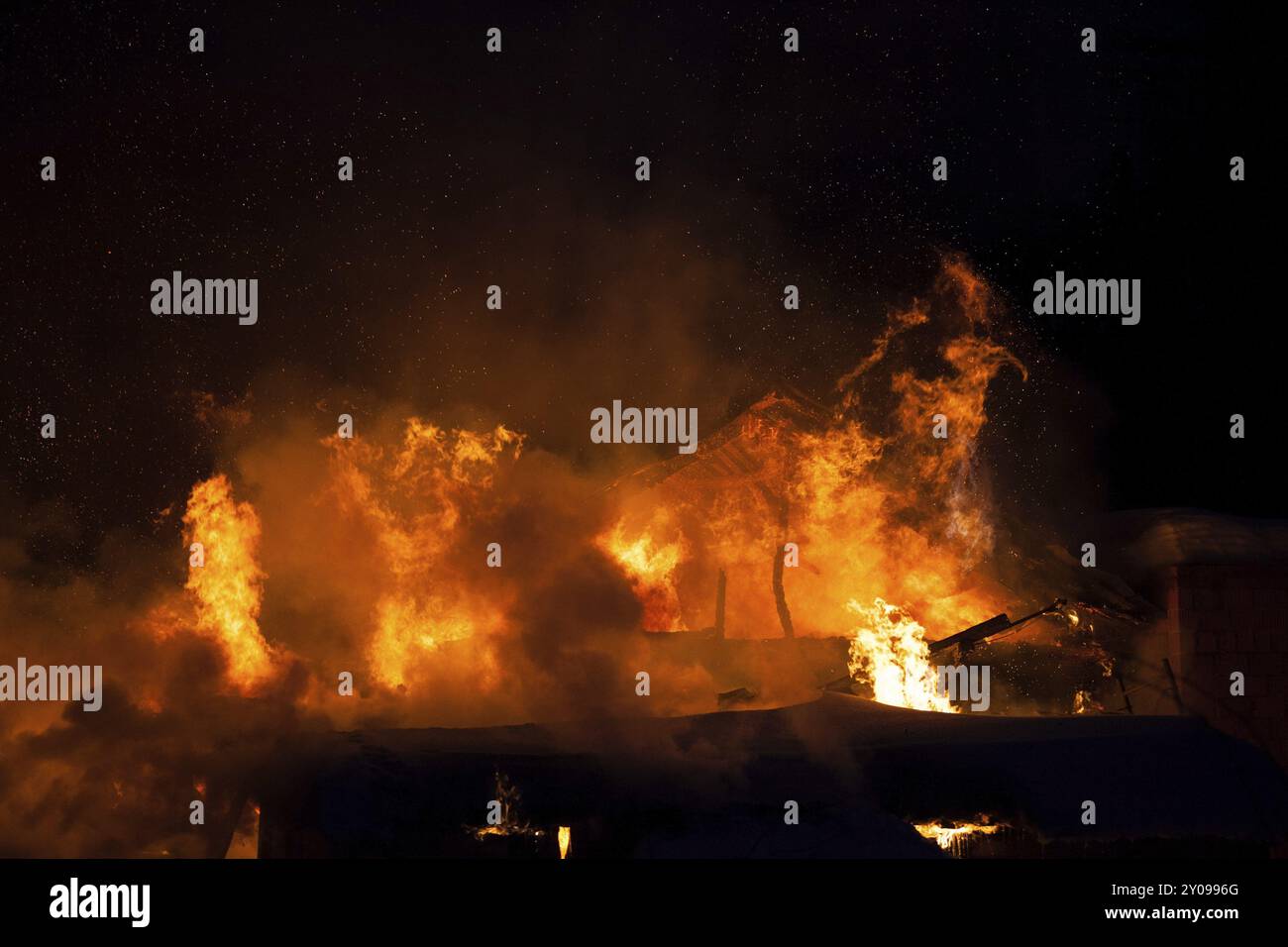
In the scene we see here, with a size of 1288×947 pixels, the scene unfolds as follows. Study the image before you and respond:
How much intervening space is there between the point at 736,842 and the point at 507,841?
2.65 metres

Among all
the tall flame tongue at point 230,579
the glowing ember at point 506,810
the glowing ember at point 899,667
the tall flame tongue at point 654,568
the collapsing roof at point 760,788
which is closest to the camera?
the collapsing roof at point 760,788

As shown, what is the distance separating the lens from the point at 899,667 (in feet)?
56.6

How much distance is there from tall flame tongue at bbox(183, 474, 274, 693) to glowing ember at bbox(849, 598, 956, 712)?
8.25 metres

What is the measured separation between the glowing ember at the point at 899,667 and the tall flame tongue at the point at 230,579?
8251 mm

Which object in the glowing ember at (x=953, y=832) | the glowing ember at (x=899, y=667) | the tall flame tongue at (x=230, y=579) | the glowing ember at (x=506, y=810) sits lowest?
the glowing ember at (x=953, y=832)

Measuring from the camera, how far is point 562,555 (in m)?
17.4

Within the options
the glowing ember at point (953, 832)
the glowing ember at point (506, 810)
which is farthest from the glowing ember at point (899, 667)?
the glowing ember at point (506, 810)

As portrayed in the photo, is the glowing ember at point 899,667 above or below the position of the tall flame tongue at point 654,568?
below

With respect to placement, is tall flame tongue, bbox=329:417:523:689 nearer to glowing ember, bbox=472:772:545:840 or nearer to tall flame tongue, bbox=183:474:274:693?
tall flame tongue, bbox=183:474:274:693

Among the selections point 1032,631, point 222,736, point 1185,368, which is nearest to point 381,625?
point 222,736

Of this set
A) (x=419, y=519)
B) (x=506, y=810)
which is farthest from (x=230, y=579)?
(x=506, y=810)

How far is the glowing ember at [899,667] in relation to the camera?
17000 mm

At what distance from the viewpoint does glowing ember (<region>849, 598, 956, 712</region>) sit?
17.0 metres

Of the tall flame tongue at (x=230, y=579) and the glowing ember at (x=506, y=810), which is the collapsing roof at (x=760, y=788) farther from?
the tall flame tongue at (x=230, y=579)
